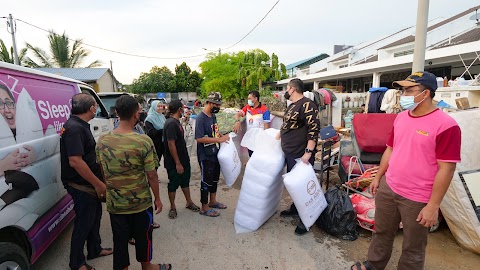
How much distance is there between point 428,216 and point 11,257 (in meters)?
2.86

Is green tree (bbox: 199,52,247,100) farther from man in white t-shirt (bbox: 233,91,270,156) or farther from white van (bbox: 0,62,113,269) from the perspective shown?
A: white van (bbox: 0,62,113,269)

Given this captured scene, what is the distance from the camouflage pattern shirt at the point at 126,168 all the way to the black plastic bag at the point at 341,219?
2.04 metres

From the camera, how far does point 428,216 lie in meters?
1.92

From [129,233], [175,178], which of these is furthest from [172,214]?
[129,233]

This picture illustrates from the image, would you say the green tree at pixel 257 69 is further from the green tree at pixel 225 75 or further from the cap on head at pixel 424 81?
the cap on head at pixel 424 81

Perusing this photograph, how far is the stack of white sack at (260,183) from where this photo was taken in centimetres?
319

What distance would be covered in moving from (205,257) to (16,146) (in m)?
1.92

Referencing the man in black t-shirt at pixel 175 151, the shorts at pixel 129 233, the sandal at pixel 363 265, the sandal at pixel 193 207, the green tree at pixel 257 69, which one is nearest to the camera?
the shorts at pixel 129 233

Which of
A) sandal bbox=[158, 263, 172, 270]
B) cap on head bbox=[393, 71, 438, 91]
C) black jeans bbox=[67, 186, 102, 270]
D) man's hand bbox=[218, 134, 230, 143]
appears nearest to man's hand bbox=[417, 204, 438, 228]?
cap on head bbox=[393, 71, 438, 91]

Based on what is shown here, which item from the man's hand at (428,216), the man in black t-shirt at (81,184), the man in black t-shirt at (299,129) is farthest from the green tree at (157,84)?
the man's hand at (428,216)

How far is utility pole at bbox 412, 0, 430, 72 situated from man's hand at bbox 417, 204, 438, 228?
12.4ft

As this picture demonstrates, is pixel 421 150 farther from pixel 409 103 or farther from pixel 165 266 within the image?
pixel 165 266

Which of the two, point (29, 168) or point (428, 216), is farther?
point (29, 168)

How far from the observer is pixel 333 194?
337cm
